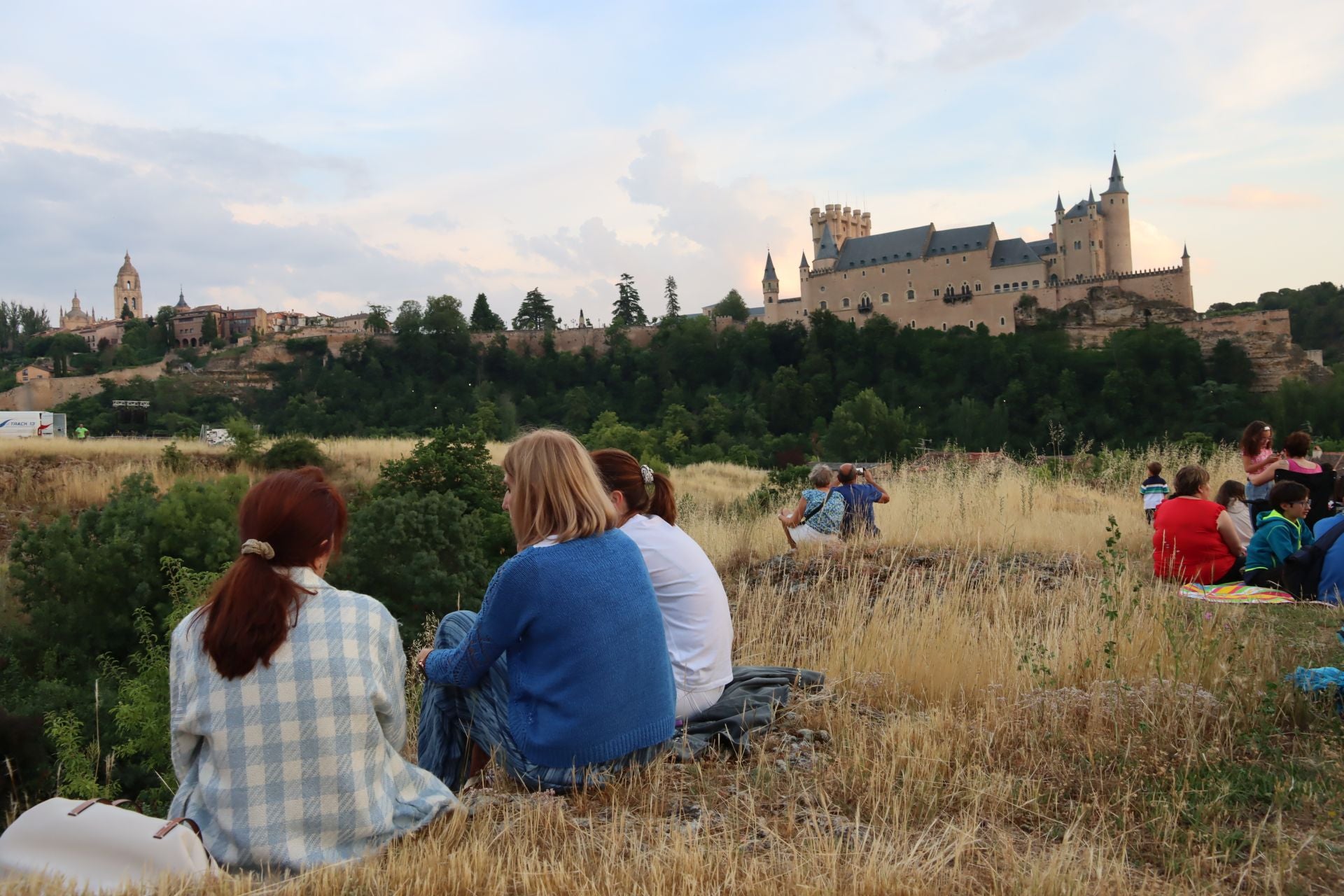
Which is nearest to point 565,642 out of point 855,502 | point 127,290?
point 855,502

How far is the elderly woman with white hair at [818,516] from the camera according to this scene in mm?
7508

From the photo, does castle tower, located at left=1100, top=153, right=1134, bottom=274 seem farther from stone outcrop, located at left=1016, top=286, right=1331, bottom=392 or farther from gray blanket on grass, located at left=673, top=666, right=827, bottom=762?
gray blanket on grass, located at left=673, top=666, right=827, bottom=762

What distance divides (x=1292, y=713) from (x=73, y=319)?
154638mm

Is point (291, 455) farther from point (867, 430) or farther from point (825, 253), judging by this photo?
point (825, 253)

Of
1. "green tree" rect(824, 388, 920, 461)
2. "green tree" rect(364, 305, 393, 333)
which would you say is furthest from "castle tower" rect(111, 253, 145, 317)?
"green tree" rect(824, 388, 920, 461)

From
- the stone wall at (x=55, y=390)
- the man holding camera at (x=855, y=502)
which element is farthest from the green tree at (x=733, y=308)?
the man holding camera at (x=855, y=502)

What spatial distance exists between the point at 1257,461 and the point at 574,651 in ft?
20.6

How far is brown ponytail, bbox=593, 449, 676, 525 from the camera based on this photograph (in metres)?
3.53

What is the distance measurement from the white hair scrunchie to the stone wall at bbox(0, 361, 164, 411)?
66.6 m

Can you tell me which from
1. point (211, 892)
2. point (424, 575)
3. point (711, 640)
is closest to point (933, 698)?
point (711, 640)

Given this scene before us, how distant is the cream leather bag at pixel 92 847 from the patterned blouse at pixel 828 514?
18.9 feet

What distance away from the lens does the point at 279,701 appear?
7.79ft

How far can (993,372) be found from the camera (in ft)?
187

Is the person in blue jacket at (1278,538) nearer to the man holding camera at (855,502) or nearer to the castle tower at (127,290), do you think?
the man holding camera at (855,502)
